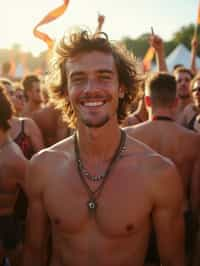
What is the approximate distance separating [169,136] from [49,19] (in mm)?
2757

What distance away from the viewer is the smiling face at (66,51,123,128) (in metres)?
2.10

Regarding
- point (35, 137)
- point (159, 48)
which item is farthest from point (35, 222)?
point (159, 48)

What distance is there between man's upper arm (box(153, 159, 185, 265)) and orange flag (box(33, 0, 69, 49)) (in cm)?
357

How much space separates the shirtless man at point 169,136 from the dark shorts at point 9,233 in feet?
3.77

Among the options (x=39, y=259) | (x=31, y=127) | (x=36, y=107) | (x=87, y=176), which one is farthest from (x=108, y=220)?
(x=36, y=107)

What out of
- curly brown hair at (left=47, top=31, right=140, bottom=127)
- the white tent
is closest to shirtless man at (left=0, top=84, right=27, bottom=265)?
curly brown hair at (left=47, top=31, right=140, bottom=127)

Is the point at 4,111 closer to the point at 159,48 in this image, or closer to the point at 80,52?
the point at 80,52

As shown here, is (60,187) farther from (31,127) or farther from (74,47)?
(31,127)

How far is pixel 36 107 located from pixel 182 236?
13.5ft

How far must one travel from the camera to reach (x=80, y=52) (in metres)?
2.27

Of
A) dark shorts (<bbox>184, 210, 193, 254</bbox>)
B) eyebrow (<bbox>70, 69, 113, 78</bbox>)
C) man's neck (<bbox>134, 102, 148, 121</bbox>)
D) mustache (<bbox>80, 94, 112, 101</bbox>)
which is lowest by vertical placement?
dark shorts (<bbox>184, 210, 193, 254</bbox>)

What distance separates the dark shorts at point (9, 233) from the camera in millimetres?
2859

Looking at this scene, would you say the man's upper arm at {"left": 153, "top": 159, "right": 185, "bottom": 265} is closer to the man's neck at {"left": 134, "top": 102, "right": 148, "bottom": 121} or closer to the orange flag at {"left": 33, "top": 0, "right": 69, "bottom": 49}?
the man's neck at {"left": 134, "top": 102, "right": 148, "bottom": 121}

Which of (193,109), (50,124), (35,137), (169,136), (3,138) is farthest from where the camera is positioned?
(50,124)
